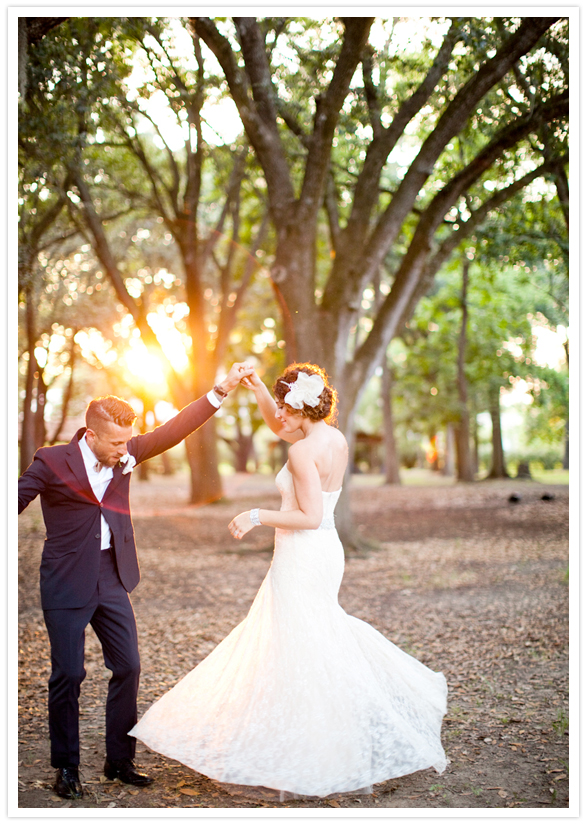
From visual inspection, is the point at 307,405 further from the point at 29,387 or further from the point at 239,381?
the point at 29,387

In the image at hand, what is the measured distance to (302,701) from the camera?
3439 mm

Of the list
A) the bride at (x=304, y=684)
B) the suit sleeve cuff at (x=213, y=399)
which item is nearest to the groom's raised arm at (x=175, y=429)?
the suit sleeve cuff at (x=213, y=399)

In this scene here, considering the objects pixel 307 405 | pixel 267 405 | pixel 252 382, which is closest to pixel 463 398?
pixel 267 405

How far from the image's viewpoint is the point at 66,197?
38.3 ft

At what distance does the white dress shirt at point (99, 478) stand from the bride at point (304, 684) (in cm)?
69

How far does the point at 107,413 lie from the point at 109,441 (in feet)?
0.48

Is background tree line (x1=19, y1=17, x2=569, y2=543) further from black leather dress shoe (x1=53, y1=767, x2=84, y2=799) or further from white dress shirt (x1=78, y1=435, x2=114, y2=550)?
black leather dress shoe (x1=53, y1=767, x2=84, y2=799)

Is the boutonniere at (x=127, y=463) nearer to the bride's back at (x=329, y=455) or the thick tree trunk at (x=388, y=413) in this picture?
the bride's back at (x=329, y=455)

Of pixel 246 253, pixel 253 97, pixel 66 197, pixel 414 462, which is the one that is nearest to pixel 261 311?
pixel 246 253

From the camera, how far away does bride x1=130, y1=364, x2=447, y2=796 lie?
335 centimetres
